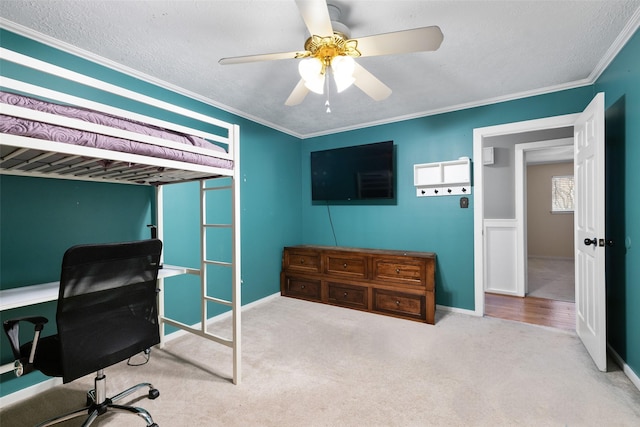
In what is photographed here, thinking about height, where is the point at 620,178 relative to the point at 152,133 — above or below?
below

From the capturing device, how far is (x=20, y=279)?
1821 mm

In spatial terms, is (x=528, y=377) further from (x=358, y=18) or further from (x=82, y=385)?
(x=82, y=385)

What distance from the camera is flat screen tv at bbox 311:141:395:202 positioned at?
358 centimetres

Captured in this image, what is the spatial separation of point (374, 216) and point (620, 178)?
2284mm

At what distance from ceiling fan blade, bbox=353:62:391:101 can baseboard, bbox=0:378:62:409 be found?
289 cm

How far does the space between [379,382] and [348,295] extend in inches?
59.9

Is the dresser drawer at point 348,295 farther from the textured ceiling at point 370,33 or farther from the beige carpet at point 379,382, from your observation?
the textured ceiling at point 370,33

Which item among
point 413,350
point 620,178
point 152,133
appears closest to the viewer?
point 152,133

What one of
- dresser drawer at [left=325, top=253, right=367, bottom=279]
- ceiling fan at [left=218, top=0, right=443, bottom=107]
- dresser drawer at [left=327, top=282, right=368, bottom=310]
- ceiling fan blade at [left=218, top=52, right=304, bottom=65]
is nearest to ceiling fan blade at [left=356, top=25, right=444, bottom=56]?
ceiling fan at [left=218, top=0, right=443, bottom=107]

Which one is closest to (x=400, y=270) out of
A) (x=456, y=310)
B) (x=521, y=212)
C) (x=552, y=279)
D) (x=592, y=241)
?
(x=456, y=310)

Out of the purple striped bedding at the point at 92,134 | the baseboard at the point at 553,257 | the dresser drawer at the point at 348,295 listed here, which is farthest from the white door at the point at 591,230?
the baseboard at the point at 553,257

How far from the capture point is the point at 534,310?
3.30 metres

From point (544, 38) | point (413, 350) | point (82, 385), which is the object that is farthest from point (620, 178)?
point (82, 385)

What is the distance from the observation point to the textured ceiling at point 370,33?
65.3 inches
